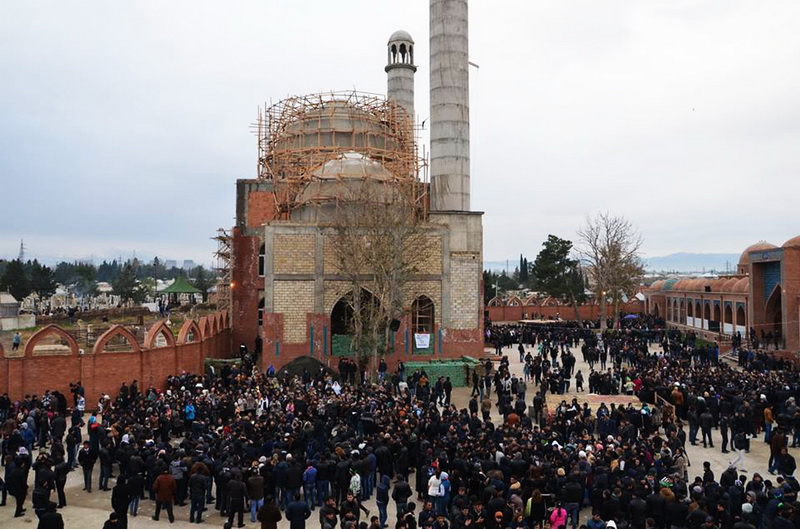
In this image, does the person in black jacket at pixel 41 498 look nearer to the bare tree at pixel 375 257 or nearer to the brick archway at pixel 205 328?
the bare tree at pixel 375 257

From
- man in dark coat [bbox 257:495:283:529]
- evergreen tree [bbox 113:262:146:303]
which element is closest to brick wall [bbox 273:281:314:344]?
man in dark coat [bbox 257:495:283:529]

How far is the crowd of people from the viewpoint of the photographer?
11375 mm

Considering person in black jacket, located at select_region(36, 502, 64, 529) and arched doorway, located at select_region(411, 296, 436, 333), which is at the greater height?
arched doorway, located at select_region(411, 296, 436, 333)

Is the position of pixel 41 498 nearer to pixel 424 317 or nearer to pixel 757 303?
pixel 424 317

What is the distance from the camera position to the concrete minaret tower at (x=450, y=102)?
3941cm

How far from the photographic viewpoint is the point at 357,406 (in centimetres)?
1848

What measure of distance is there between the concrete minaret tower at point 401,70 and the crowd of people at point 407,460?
4226 cm

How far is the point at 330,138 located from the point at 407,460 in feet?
103

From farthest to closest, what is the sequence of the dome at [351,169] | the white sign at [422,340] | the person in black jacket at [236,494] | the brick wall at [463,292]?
1. the dome at [351,169]
2. the brick wall at [463,292]
3. the white sign at [422,340]
4. the person in black jacket at [236,494]

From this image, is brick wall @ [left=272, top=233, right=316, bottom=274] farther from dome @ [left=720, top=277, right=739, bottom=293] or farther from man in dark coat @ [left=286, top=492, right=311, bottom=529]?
dome @ [left=720, top=277, right=739, bottom=293]

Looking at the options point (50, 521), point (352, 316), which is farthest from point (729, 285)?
point (50, 521)

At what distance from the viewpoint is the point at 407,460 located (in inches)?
598

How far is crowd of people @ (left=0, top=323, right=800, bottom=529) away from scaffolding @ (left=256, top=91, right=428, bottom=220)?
65.5 ft

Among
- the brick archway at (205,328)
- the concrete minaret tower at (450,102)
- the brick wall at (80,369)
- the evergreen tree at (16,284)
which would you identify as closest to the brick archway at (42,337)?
the brick wall at (80,369)
